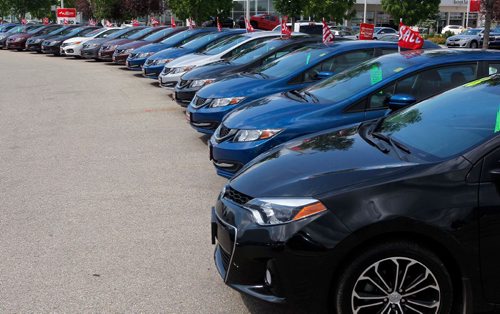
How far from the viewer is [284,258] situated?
3.03 metres

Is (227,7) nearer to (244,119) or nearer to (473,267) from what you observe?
(244,119)

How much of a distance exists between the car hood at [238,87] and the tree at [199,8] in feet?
64.6

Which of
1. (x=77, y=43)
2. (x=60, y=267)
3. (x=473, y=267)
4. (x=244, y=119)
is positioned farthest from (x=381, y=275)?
(x=77, y=43)

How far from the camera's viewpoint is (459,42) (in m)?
33.1

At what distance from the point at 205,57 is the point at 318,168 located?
393 inches

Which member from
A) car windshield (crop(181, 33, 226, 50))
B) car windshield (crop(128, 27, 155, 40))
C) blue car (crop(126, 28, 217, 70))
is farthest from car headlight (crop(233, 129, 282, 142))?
car windshield (crop(128, 27, 155, 40))

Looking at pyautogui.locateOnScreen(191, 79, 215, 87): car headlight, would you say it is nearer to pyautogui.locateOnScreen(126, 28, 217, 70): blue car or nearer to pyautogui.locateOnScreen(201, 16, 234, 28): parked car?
pyautogui.locateOnScreen(126, 28, 217, 70): blue car

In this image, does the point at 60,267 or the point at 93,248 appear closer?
the point at 60,267

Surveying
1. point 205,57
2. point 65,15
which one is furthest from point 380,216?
point 65,15

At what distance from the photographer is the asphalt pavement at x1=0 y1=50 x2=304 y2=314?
3.84m

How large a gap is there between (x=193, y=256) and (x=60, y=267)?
3.39 ft

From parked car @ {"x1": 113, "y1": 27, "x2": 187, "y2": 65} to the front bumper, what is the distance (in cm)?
1706

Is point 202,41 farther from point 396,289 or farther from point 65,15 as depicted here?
point 65,15

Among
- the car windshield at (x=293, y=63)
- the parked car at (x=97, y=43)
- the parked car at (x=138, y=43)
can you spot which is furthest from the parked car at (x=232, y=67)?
the parked car at (x=97, y=43)
